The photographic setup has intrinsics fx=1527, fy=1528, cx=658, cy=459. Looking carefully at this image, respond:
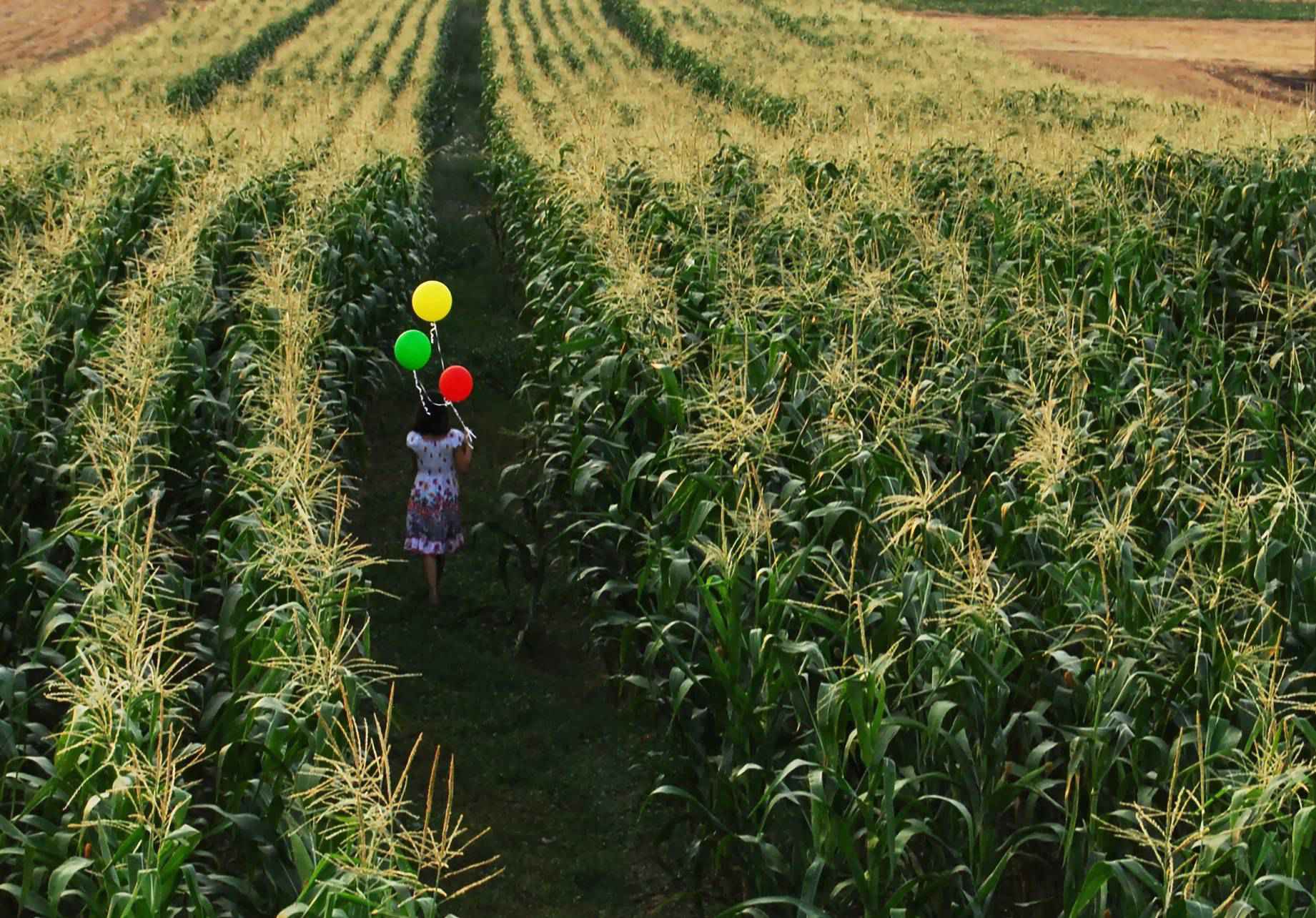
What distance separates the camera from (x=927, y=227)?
1058 cm

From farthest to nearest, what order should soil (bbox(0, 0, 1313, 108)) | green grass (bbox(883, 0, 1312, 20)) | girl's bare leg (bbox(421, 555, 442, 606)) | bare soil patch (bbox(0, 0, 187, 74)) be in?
green grass (bbox(883, 0, 1312, 20)) → bare soil patch (bbox(0, 0, 187, 74)) → soil (bbox(0, 0, 1313, 108)) → girl's bare leg (bbox(421, 555, 442, 606))

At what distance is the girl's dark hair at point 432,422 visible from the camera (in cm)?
916

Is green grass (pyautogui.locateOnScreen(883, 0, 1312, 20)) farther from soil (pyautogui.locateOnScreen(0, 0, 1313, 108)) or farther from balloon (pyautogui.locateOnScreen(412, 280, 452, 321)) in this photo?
balloon (pyautogui.locateOnScreen(412, 280, 452, 321))

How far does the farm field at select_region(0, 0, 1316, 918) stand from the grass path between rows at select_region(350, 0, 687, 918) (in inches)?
1.3

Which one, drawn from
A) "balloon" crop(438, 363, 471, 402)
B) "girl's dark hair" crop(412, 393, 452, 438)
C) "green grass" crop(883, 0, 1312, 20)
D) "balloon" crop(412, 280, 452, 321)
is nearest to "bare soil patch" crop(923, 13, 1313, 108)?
"green grass" crop(883, 0, 1312, 20)

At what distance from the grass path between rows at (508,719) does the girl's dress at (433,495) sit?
41cm

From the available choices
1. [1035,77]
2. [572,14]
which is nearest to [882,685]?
[1035,77]

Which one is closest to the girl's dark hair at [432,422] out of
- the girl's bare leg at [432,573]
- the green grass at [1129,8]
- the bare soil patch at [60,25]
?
the girl's bare leg at [432,573]

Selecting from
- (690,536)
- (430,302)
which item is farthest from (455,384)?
(690,536)

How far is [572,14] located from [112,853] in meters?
42.1

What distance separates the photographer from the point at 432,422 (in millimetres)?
9164

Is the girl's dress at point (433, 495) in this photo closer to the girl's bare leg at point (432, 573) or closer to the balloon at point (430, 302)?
the girl's bare leg at point (432, 573)

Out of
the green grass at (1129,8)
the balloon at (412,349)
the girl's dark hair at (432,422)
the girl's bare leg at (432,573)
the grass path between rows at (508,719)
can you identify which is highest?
the balloon at (412,349)

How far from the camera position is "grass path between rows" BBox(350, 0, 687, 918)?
6.84m
